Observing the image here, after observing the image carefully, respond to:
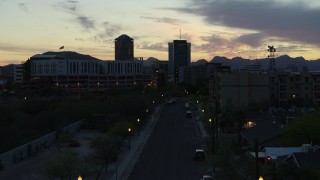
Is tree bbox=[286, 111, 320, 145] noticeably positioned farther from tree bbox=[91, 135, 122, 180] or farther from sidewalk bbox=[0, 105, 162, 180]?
tree bbox=[91, 135, 122, 180]

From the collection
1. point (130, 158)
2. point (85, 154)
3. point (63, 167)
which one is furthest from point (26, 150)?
point (63, 167)

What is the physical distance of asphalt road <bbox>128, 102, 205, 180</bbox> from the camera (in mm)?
38812

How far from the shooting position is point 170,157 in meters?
47.8

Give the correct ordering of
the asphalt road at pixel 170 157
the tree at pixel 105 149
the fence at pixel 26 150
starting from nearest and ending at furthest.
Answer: the asphalt road at pixel 170 157
the tree at pixel 105 149
the fence at pixel 26 150

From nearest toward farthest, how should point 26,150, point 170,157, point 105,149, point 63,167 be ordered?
point 63,167, point 105,149, point 170,157, point 26,150

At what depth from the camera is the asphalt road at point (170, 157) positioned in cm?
3881

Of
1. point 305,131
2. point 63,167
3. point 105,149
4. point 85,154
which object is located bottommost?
point 85,154

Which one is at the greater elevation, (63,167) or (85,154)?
(63,167)

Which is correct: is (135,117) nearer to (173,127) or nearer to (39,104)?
(173,127)

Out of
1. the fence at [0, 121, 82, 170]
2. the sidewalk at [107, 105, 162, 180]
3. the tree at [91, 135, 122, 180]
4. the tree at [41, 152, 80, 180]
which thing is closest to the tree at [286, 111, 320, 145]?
the sidewalk at [107, 105, 162, 180]

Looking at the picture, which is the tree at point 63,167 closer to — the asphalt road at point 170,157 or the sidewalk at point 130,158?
the sidewalk at point 130,158

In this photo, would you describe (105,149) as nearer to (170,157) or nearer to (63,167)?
(170,157)

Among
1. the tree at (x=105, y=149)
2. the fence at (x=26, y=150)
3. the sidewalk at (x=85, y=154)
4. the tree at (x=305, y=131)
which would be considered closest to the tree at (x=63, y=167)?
the sidewalk at (x=85, y=154)

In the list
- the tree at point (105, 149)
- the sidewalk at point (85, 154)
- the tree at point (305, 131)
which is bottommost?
the sidewalk at point (85, 154)
